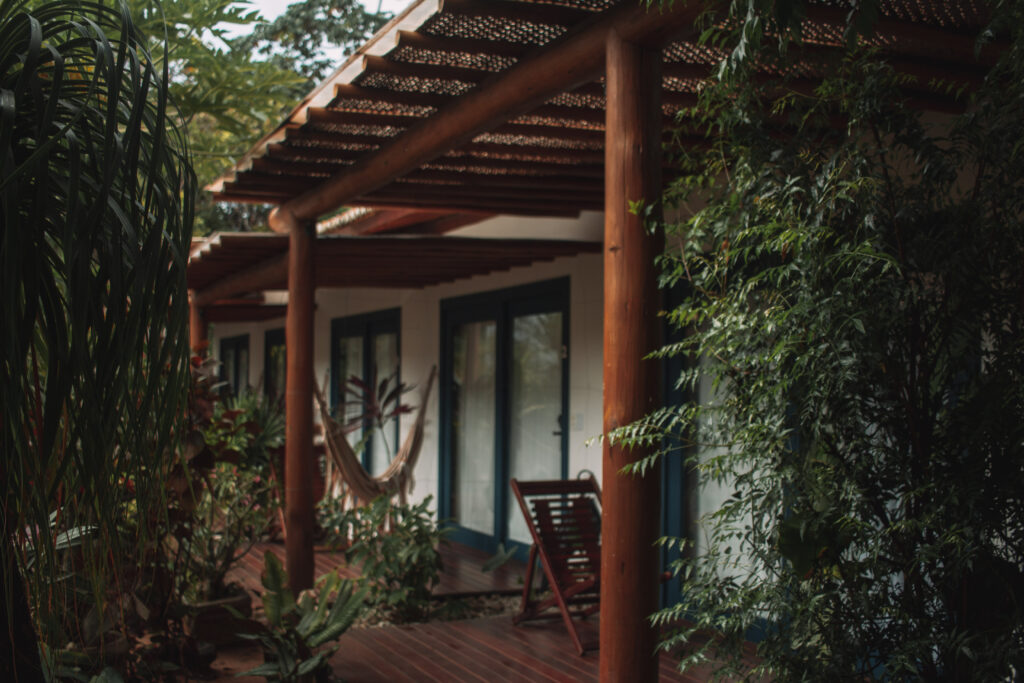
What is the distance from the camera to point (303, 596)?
439 cm

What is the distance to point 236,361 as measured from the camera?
618 inches

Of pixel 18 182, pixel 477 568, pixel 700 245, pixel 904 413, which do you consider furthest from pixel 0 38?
pixel 477 568

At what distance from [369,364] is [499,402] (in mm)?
2868

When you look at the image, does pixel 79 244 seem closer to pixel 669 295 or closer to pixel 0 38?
pixel 0 38

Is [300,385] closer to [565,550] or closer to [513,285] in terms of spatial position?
[565,550]

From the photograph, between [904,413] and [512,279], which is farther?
[512,279]

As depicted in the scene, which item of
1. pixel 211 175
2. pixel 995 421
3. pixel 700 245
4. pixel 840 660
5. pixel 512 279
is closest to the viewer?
pixel 995 421

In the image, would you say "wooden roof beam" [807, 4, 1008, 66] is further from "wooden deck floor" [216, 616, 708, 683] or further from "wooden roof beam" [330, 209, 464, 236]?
"wooden roof beam" [330, 209, 464, 236]

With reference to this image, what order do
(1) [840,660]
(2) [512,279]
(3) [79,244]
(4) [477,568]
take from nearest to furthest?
(3) [79,244] → (1) [840,660] → (4) [477,568] → (2) [512,279]

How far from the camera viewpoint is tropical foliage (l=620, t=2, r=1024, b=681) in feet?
8.04

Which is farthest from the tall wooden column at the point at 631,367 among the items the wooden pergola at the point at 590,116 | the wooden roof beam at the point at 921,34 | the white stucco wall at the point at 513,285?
the white stucco wall at the point at 513,285

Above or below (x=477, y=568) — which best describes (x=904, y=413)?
above

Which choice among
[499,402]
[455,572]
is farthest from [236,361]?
[455,572]

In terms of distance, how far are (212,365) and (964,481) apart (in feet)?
11.3
